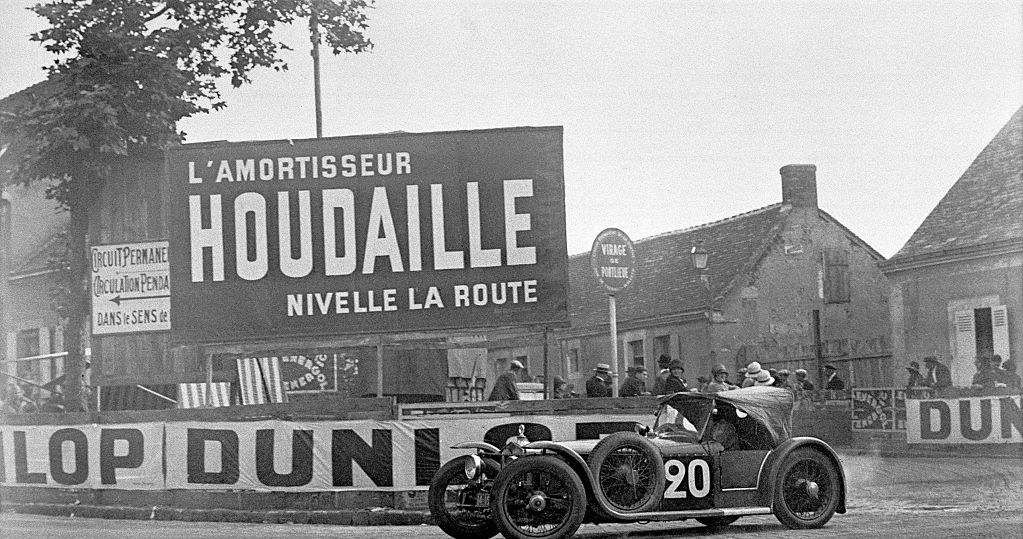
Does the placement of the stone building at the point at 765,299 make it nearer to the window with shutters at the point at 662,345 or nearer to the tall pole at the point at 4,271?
the window with shutters at the point at 662,345

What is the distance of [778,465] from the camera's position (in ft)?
42.8

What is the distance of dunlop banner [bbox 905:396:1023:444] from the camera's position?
74.9 ft

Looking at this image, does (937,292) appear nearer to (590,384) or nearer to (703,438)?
(590,384)

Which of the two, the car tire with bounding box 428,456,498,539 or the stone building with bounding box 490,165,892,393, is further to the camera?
the stone building with bounding box 490,165,892,393

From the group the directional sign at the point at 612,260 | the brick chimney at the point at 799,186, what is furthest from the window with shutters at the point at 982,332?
the directional sign at the point at 612,260

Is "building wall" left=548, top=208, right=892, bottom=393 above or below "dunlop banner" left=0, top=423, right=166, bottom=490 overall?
above

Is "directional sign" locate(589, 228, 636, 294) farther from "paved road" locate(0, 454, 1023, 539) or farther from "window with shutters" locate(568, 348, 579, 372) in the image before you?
"window with shutters" locate(568, 348, 579, 372)

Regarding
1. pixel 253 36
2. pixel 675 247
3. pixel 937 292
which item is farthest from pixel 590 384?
pixel 675 247

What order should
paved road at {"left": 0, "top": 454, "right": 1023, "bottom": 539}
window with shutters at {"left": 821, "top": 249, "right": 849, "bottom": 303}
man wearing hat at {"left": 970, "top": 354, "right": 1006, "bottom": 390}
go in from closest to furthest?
1. paved road at {"left": 0, "top": 454, "right": 1023, "bottom": 539}
2. man wearing hat at {"left": 970, "top": 354, "right": 1006, "bottom": 390}
3. window with shutters at {"left": 821, "top": 249, "right": 849, "bottom": 303}

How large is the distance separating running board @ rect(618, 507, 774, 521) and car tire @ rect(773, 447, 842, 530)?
0.68 feet

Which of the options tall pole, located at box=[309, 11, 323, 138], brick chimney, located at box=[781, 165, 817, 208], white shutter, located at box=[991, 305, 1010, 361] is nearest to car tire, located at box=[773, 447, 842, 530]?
tall pole, located at box=[309, 11, 323, 138]

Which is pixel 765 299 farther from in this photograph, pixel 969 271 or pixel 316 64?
pixel 316 64

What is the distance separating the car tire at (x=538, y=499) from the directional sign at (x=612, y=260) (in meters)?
8.11

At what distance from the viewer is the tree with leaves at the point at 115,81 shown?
23891 millimetres
